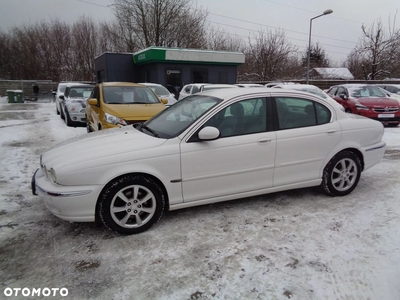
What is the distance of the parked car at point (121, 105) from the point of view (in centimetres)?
636

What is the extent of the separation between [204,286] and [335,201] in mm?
2510

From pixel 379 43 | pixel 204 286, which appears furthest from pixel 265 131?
pixel 379 43

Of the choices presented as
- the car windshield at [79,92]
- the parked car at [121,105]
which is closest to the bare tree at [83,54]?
the car windshield at [79,92]

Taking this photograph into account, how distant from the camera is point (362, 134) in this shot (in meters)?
4.25

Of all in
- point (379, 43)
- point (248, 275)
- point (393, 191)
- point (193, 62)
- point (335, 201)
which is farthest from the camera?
point (379, 43)

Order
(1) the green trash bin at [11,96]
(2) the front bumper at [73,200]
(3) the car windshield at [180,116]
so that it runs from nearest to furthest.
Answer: (2) the front bumper at [73,200], (3) the car windshield at [180,116], (1) the green trash bin at [11,96]

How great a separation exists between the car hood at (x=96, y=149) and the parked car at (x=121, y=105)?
2.57 m

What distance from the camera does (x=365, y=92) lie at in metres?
11.8

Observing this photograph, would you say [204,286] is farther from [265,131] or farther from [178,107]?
[178,107]

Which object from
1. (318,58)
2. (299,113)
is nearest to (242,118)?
(299,113)

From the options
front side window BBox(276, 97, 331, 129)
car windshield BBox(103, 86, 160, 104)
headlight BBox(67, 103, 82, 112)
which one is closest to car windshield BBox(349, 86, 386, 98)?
car windshield BBox(103, 86, 160, 104)

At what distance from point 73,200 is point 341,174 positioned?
353cm

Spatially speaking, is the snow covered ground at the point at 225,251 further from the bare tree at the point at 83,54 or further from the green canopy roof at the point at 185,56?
the bare tree at the point at 83,54

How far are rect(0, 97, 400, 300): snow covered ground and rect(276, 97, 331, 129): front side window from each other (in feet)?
3.55
